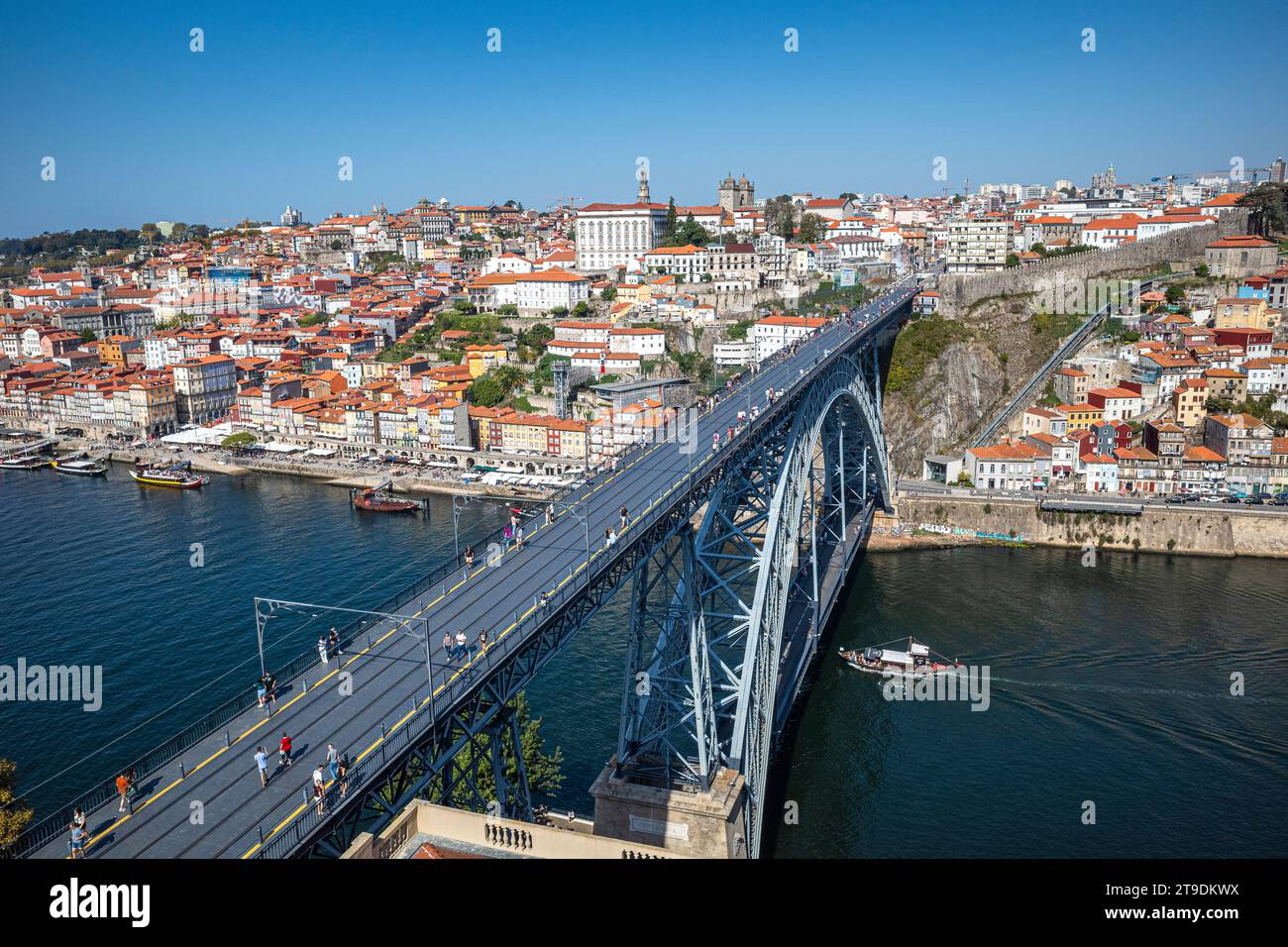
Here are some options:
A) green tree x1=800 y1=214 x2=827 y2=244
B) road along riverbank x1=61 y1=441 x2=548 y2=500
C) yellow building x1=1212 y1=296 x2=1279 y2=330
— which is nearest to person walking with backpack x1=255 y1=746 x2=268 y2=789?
road along riverbank x1=61 y1=441 x2=548 y2=500

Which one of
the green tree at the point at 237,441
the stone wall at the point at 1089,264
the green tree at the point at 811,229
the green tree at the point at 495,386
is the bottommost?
the green tree at the point at 237,441

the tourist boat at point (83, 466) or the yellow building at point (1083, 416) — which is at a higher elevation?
the yellow building at point (1083, 416)

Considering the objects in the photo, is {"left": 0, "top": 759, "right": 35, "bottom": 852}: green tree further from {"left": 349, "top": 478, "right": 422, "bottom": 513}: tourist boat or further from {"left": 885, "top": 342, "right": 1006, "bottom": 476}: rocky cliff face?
{"left": 885, "top": 342, "right": 1006, "bottom": 476}: rocky cliff face

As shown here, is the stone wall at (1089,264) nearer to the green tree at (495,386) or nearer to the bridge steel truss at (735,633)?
the bridge steel truss at (735,633)

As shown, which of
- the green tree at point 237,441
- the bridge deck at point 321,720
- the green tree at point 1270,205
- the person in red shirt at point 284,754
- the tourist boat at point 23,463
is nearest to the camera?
the bridge deck at point 321,720

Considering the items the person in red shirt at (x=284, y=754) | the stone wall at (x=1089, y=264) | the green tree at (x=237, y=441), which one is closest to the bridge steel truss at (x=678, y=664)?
the person in red shirt at (x=284, y=754)
